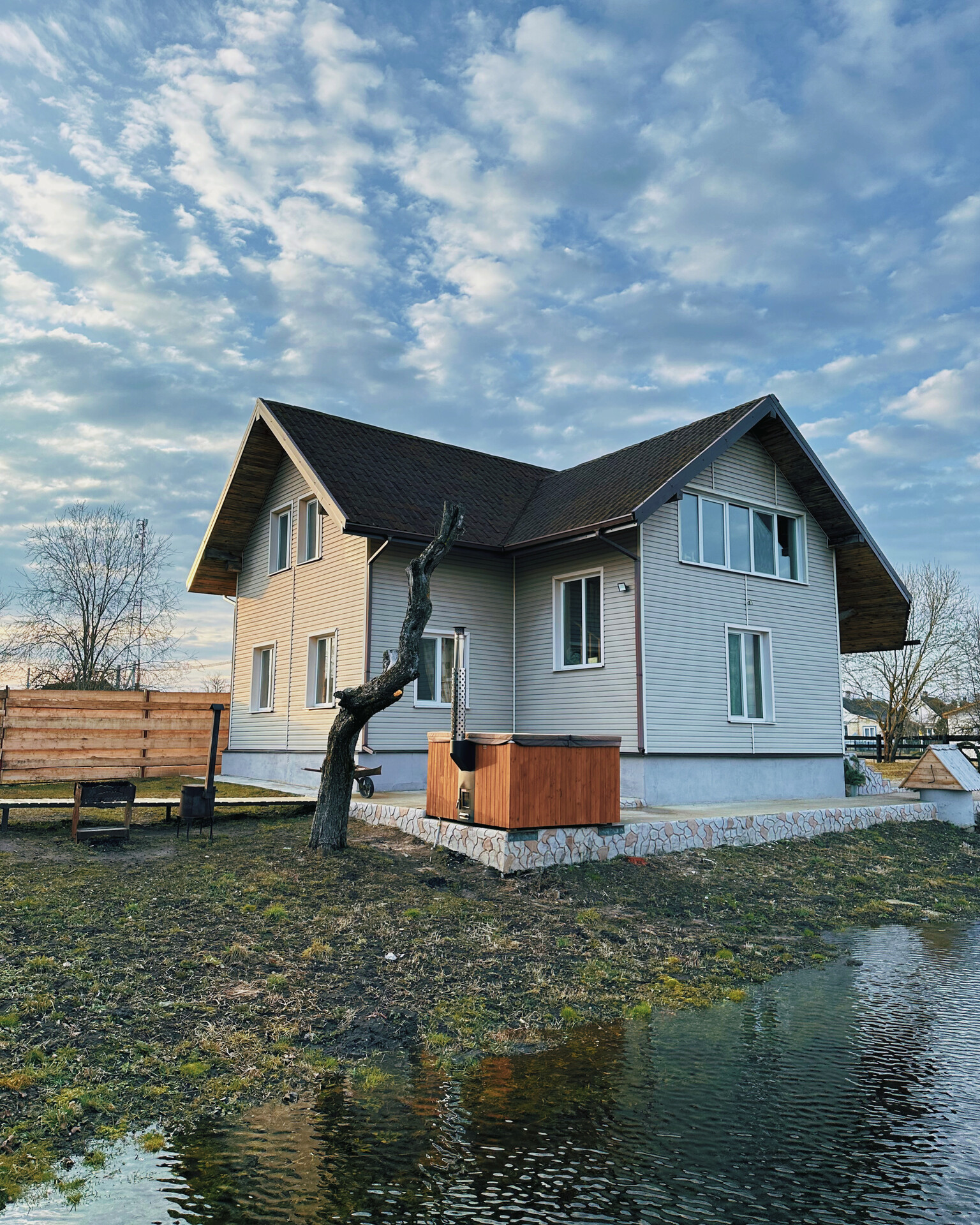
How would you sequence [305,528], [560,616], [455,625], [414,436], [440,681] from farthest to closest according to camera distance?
[414,436], [305,528], [560,616], [440,681], [455,625]

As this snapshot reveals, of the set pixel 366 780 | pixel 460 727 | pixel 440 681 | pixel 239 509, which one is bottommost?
pixel 366 780

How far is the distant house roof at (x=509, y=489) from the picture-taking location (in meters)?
14.4

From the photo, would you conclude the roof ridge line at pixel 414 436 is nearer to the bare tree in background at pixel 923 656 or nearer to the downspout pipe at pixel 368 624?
the downspout pipe at pixel 368 624

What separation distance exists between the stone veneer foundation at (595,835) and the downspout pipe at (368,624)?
1.72 m

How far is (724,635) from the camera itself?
50.2 ft

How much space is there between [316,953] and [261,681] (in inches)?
495

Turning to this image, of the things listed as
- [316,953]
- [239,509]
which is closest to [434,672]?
[239,509]

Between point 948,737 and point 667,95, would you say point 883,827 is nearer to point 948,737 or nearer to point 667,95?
point 667,95

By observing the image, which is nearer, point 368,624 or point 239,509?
point 368,624

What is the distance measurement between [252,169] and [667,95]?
599 centimetres

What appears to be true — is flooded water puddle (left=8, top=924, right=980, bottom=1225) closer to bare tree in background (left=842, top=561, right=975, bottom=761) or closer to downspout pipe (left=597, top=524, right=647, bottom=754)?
downspout pipe (left=597, top=524, right=647, bottom=754)

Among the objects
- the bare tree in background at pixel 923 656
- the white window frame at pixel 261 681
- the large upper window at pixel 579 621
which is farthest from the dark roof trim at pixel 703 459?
the bare tree in background at pixel 923 656

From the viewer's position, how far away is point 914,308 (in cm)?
1609

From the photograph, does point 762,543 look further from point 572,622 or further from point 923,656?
point 923,656
